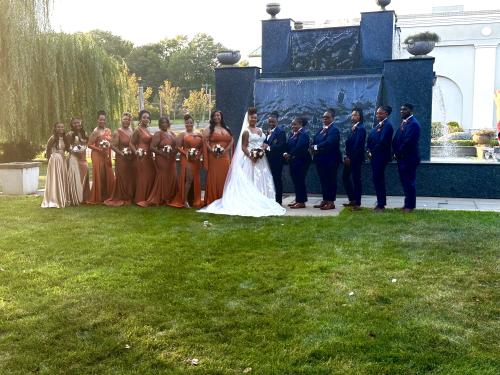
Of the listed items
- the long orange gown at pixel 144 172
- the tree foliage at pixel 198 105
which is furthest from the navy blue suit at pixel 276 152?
the tree foliage at pixel 198 105

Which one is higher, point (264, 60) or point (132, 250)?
point (264, 60)

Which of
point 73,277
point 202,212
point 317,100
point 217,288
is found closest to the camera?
point 217,288

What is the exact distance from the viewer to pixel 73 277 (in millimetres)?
5957

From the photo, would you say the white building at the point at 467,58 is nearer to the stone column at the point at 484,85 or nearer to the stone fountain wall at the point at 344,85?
the stone column at the point at 484,85

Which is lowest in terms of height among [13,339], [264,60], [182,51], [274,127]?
[13,339]

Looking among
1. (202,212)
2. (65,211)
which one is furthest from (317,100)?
(65,211)

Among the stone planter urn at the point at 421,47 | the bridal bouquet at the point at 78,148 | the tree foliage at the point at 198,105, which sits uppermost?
the tree foliage at the point at 198,105

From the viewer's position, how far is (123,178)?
10773 mm

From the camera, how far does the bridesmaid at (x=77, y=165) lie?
1065cm

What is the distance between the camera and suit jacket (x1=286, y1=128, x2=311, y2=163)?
10.1 m

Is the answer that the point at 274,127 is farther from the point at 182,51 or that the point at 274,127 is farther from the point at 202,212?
the point at 182,51

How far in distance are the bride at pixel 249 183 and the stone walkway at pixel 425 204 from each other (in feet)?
1.63

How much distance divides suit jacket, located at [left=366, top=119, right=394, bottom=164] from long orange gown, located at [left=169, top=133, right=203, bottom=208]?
→ 331cm

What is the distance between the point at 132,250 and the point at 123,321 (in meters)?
2.40
